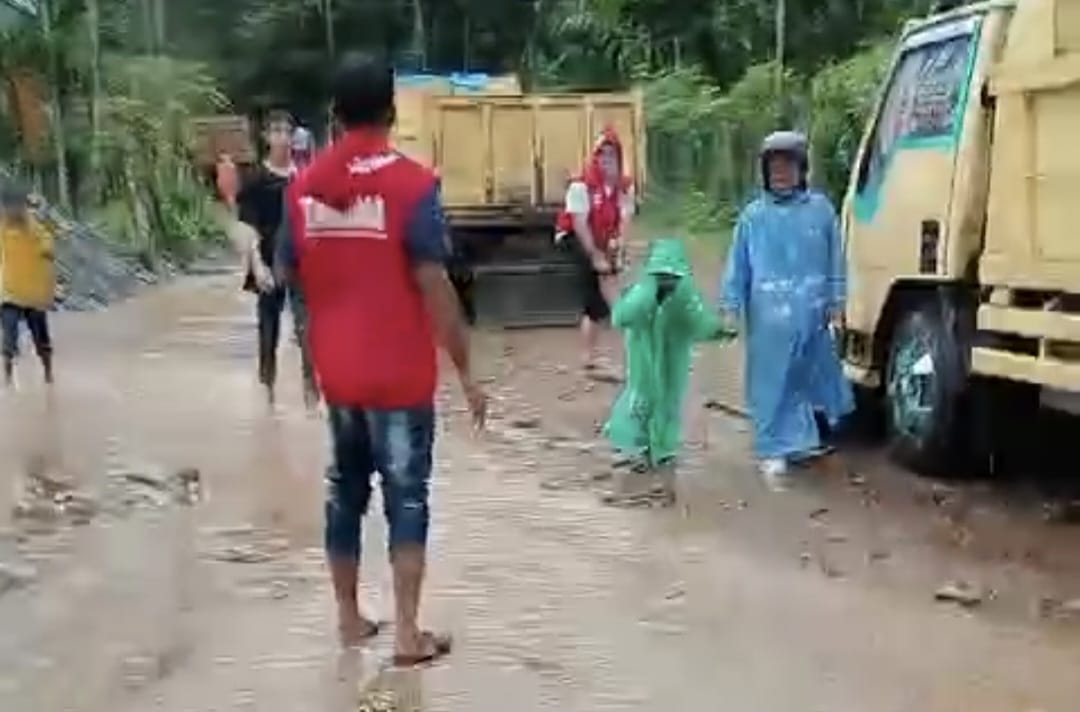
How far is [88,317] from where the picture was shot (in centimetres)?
2044

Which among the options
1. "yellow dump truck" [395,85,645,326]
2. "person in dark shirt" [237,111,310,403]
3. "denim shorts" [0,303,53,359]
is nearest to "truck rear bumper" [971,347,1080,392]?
"person in dark shirt" [237,111,310,403]

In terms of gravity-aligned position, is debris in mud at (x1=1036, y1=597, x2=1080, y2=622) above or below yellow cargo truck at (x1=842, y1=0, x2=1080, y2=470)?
below

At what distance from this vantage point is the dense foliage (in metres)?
25.1

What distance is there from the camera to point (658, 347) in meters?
9.66

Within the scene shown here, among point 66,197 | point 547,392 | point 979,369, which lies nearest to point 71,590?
point 979,369

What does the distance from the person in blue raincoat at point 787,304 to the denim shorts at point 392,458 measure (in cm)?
373

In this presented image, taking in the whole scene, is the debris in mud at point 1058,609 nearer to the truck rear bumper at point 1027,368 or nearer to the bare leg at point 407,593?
the truck rear bumper at point 1027,368

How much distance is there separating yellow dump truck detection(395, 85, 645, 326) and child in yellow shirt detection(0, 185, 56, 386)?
520 centimetres

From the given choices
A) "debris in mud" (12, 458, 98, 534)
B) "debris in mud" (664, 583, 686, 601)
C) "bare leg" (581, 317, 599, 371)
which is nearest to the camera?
"debris in mud" (664, 583, 686, 601)

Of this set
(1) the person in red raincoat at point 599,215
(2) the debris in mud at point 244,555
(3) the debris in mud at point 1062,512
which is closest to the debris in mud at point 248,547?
(2) the debris in mud at point 244,555

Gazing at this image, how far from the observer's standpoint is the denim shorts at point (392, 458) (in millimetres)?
5918

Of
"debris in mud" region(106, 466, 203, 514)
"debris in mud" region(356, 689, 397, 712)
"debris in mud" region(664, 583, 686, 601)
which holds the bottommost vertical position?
"debris in mud" region(664, 583, 686, 601)

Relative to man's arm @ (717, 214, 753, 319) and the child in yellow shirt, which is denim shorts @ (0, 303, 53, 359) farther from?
man's arm @ (717, 214, 753, 319)

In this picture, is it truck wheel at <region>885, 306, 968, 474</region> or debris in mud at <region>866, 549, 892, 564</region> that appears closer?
debris in mud at <region>866, 549, 892, 564</region>
